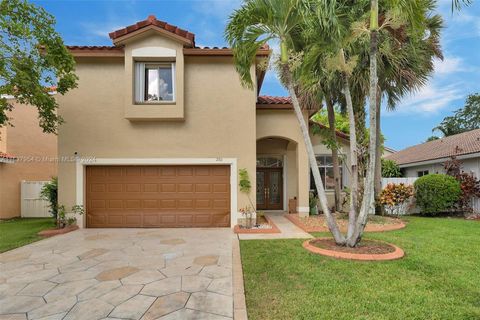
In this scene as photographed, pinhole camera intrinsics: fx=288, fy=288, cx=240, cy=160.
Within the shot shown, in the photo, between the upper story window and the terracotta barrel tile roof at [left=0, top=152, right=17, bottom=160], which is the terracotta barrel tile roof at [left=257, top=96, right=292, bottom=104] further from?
the terracotta barrel tile roof at [left=0, top=152, right=17, bottom=160]

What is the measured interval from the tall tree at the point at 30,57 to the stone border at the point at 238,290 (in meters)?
8.14

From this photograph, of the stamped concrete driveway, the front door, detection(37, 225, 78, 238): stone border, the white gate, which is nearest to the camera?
the stamped concrete driveway

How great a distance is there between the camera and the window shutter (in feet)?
36.1

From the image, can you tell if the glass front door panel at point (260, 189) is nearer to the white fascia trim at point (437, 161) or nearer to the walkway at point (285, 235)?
the walkway at point (285, 235)

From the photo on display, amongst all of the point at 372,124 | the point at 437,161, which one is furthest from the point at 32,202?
the point at 437,161

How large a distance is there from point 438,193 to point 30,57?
17220mm

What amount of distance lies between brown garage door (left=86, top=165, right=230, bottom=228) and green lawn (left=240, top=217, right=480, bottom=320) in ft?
12.2

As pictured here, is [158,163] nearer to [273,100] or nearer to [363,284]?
[273,100]

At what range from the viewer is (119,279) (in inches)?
223

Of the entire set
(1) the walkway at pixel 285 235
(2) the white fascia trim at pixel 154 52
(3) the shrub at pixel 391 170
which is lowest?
(1) the walkway at pixel 285 235

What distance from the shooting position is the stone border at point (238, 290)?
4.23m

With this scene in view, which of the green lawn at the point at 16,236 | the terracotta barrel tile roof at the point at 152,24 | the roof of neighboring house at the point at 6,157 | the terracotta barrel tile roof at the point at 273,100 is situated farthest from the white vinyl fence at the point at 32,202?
the terracotta barrel tile roof at the point at 273,100

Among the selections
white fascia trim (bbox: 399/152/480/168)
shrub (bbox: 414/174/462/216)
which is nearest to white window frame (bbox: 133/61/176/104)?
shrub (bbox: 414/174/462/216)

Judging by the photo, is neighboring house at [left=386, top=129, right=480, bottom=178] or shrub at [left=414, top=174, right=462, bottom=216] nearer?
shrub at [left=414, top=174, right=462, bottom=216]
